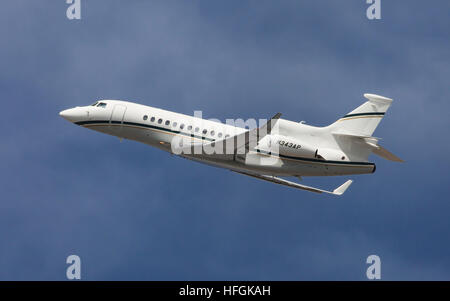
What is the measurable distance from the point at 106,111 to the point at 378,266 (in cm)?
1977

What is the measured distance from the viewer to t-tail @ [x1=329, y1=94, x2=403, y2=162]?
45.9 m

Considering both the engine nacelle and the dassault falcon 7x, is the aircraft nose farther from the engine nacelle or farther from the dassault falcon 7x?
the engine nacelle

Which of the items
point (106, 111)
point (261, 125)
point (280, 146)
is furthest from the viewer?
point (106, 111)

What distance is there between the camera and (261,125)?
42906 mm

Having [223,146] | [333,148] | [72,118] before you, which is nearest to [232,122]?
[223,146]

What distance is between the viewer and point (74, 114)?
165 feet

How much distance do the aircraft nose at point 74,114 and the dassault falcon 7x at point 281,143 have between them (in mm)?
3915

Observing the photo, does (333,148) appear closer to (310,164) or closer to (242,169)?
(310,164)

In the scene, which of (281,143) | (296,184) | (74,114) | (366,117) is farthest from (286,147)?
(74,114)

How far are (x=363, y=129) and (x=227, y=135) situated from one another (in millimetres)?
8338

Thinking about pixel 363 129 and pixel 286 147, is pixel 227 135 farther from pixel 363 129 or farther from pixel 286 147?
pixel 363 129

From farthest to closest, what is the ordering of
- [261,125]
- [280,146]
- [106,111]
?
1. [106,111]
2. [280,146]
3. [261,125]

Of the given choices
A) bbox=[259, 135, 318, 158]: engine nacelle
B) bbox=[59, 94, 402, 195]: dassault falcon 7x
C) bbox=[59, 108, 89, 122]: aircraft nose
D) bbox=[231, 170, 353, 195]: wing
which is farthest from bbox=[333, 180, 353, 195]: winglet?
bbox=[59, 108, 89, 122]: aircraft nose

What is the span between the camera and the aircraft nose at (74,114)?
164 feet
